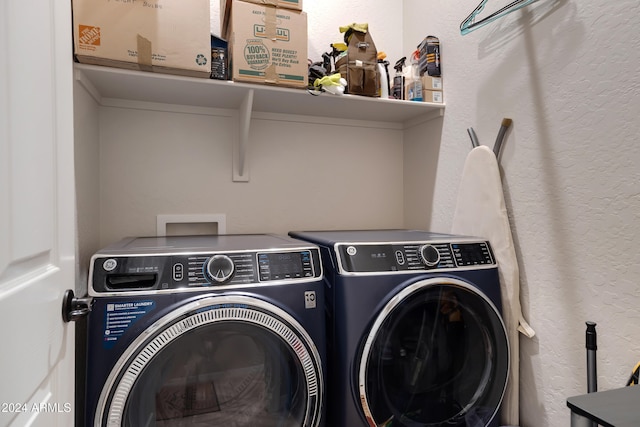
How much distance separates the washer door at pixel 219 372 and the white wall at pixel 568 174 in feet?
2.67

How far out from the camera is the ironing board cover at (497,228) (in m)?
1.32

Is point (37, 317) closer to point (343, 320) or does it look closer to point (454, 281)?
point (343, 320)

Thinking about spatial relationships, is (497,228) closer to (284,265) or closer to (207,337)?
(284,265)

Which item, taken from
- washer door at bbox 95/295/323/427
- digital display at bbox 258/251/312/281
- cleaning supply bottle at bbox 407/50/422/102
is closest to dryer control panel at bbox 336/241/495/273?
digital display at bbox 258/251/312/281

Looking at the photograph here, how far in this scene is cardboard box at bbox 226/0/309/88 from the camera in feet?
4.61

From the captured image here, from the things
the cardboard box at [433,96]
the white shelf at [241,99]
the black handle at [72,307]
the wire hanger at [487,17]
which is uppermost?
the wire hanger at [487,17]

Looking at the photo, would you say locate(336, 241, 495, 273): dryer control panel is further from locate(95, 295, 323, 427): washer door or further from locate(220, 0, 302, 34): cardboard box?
locate(220, 0, 302, 34): cardboard box

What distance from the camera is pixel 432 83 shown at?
5.78ft

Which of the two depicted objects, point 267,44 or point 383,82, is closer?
point 267,44

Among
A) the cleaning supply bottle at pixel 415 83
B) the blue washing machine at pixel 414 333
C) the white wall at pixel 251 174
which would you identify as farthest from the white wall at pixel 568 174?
the white wall at pixel 251 174

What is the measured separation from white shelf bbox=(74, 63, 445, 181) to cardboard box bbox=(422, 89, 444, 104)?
34mm

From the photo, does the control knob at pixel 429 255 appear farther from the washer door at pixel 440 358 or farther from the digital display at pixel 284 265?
the digital display at pixel 284 265

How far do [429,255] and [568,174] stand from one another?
0.52 meters

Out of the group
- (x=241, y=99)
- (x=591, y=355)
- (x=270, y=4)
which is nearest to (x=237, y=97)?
(x=241, y=99)
